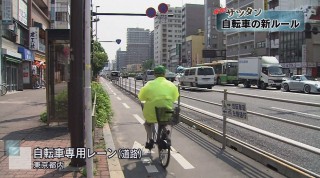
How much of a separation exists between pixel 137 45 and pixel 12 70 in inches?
3881

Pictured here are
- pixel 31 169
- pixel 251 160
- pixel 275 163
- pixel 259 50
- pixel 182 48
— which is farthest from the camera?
pixel 182 48

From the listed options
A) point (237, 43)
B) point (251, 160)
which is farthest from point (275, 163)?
point (237, 43)

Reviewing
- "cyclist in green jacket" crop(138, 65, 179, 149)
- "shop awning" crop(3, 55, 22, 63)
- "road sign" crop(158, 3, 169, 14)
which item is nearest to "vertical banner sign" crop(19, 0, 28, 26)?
"shop awning" crop(3, 55, 22, 63)

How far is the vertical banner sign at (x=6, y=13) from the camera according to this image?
2672cm

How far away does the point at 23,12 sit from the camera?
3294 cm

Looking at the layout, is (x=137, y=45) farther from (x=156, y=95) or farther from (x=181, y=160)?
(x=156, y=95)

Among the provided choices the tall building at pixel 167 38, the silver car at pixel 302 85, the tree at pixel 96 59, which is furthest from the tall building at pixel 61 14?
the tall building at pixel 167 38

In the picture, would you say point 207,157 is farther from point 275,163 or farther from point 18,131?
point 18,131

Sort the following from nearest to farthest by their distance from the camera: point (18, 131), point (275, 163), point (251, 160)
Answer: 1. point (275, 163)
2. point (251, 160)
3. point (18, 131)

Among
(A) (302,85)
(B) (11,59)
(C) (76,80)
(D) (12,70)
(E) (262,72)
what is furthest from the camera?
(E) (262,72)

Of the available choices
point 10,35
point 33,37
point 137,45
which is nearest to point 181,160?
point 10,35

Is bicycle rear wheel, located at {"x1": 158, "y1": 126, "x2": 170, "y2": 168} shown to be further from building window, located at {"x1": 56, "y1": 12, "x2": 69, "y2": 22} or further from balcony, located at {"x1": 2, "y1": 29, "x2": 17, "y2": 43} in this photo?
building window, located at {"x1": 56, "y1": 12, "x2": 69, "y2": 22}

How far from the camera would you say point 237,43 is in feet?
287

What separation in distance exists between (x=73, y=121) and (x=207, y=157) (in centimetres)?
267
